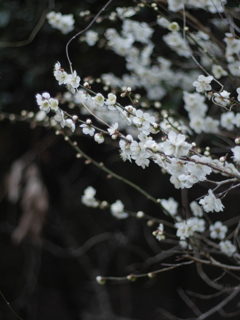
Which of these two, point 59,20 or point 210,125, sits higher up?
point 59,20

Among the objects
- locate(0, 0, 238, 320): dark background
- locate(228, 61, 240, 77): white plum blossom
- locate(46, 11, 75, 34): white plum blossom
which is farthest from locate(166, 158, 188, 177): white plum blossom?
locate(0, 0, 238, 320): dark background

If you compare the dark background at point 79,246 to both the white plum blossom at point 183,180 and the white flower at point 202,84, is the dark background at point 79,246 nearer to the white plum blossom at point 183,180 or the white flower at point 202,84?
the white flower at point 202,84

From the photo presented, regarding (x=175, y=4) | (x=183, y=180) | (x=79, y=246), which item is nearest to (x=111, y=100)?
(x=183, y=180)

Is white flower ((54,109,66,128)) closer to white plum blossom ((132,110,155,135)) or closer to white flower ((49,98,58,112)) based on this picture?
white flower ((49,98,58,112))

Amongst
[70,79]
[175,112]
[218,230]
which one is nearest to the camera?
[70,79]

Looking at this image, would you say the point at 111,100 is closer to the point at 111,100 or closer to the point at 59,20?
the point at 111,100

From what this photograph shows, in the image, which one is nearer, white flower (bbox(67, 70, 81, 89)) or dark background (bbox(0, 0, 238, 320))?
white flower (bbox(67, 70, 81, 89))

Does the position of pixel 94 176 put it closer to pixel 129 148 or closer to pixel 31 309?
pixel 31 309

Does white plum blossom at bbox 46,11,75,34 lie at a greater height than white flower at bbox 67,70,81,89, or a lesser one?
lesser
